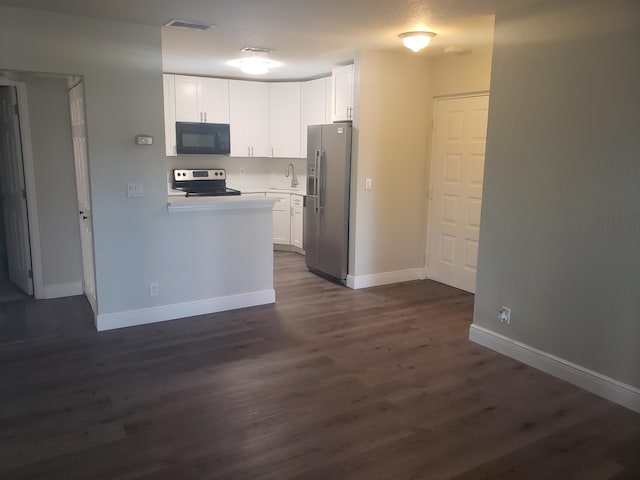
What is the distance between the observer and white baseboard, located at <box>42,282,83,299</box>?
17.0 feet

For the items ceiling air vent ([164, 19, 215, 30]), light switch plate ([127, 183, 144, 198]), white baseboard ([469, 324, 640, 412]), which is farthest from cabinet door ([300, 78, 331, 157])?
white baseboard ([469, 324, 640, 412])

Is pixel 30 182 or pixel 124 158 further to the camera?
pixel 30 182

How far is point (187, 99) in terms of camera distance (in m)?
6.87

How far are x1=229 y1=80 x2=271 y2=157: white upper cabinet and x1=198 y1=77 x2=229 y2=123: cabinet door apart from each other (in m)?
0.08

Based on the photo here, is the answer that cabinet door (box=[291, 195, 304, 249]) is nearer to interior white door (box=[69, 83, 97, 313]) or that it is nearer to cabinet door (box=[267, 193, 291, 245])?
cabinet door (box=[267, 193, 291, 245])

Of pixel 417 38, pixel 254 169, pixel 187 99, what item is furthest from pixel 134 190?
pixel 254 169

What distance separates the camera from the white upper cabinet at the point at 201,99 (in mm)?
6840

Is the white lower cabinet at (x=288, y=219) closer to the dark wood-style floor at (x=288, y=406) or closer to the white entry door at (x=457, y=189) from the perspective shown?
the white entry door at (x=457, y=189)

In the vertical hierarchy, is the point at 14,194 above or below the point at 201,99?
below

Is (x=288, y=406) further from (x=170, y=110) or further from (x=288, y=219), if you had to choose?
(x=170, y=110)

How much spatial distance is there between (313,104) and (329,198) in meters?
1.94

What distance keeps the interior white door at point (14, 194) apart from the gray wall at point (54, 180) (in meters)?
0.16

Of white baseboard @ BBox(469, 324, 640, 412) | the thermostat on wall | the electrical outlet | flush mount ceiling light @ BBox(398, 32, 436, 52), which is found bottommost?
white baseboard @ BBox(469, 324, 640, 412)

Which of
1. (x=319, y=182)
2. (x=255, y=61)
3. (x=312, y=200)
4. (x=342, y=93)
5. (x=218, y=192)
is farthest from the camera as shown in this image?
(x=218, y=192)
